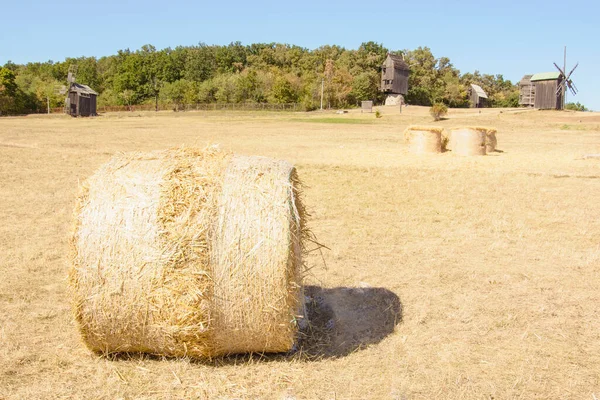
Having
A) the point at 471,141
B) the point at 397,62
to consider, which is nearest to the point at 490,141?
the point at 471,141

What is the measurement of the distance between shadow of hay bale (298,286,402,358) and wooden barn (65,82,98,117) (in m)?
76.4

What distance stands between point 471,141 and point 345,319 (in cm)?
1886

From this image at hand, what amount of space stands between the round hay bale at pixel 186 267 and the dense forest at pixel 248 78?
275 ft

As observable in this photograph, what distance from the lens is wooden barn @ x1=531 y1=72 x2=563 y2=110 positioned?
7031 cm

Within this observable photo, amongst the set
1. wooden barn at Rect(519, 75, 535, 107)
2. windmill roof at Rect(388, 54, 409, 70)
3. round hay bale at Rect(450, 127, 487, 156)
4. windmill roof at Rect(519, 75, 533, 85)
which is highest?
windmill roof at Rect(388, 54, 409, 70)

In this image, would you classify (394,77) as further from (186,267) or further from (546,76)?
(186,267)

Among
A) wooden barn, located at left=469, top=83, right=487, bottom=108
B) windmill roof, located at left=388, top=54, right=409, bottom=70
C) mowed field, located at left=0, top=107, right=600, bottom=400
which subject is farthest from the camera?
wooden barn, located at left=469, top=83, right=487, bottom=108

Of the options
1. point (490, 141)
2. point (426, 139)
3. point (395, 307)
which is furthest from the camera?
point (490, 141)

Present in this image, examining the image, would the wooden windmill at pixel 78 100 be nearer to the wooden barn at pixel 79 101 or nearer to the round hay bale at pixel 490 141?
the wooden barn at pixel 79 101

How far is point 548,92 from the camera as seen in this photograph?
7138cm

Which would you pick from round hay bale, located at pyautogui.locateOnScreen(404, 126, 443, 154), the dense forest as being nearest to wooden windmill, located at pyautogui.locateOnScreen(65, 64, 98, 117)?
the dense forest

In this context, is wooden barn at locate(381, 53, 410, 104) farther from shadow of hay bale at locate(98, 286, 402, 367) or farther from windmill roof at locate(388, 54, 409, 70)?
shadow of hay bale at locate(98, 286, 402, 367)

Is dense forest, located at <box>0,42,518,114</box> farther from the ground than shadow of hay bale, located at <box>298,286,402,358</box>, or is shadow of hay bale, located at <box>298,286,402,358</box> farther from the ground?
dense forest, located at <box>0,42,518,114</box>

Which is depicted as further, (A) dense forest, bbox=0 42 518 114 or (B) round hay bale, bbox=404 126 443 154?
(A) dense forest, bbox=0 42 518 114
